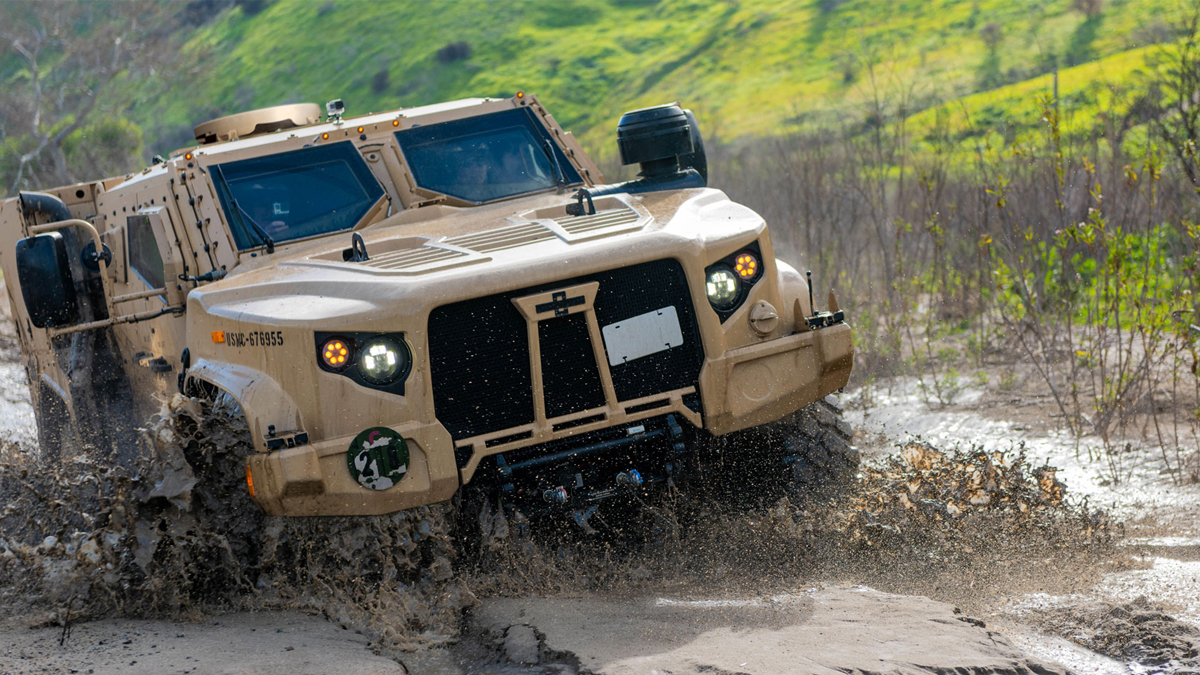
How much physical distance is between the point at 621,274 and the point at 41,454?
16.4ft

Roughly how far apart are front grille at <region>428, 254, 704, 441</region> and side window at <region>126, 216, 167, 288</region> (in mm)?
2185

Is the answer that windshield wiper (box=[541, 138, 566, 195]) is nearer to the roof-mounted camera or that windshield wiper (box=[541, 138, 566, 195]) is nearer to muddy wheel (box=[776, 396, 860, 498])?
the roof-mounted camera

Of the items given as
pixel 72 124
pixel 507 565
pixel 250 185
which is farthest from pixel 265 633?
pixel 72 124

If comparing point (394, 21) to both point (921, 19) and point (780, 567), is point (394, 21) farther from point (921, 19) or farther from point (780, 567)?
point (780, 567)

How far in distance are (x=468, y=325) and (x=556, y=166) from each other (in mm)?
2308

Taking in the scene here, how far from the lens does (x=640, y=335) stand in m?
4.75

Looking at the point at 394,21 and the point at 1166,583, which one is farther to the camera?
the point at 394,21

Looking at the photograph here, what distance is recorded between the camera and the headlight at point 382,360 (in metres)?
4.48

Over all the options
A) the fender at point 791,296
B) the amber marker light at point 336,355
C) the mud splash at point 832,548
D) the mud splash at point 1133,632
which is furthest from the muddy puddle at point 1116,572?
the amber marker light at point 336,355

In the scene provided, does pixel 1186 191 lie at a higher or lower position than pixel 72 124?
lower

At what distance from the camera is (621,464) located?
498 centimetres

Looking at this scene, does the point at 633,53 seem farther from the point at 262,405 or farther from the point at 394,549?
the point at 262,405

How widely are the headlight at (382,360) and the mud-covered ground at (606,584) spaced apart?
64 cm

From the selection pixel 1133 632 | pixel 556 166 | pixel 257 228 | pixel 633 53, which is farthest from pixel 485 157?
pixel 633 53
